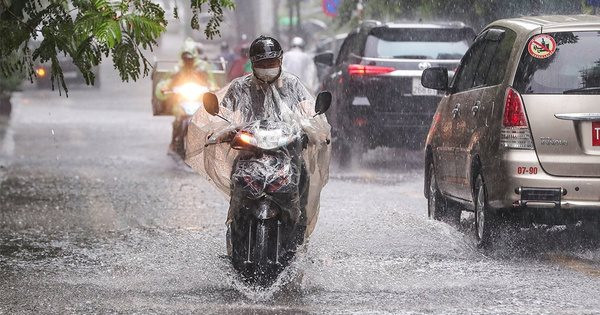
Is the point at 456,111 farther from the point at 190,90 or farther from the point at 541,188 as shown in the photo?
the point at 190,90

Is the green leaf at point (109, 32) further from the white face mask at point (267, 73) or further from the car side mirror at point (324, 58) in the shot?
the car side mirror at point (324, 58)

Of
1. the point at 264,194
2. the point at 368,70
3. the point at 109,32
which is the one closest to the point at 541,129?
the point at 264,194

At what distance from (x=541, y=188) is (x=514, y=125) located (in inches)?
18.4

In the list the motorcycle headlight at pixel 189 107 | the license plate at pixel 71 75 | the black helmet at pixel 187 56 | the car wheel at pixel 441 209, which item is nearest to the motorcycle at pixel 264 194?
the car wheel at pixel 441 209

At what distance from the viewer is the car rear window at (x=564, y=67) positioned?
9711 mm

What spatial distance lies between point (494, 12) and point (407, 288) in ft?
45.6

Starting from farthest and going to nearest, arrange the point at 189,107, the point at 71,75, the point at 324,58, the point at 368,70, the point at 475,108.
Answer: the point at 71,75 < the point at 189,107 < the point at 324,58 < the point at 368,70 < the point at 475,108

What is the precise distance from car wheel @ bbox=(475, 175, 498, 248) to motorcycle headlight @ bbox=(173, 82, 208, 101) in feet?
32.7

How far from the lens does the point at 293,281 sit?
29.1 ft

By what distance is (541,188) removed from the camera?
9.58 m

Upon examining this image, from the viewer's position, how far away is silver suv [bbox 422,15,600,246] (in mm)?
9586

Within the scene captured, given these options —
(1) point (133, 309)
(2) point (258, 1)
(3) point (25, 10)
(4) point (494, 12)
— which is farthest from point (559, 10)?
(2) point (258, 1)

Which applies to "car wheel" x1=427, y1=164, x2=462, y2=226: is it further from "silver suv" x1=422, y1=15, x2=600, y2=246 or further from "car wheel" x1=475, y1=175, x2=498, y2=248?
"silver suv" x1=422, y1=15, x2=600, y2=246

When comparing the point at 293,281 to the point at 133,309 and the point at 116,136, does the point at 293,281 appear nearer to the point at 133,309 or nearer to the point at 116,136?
the point at 133,309
